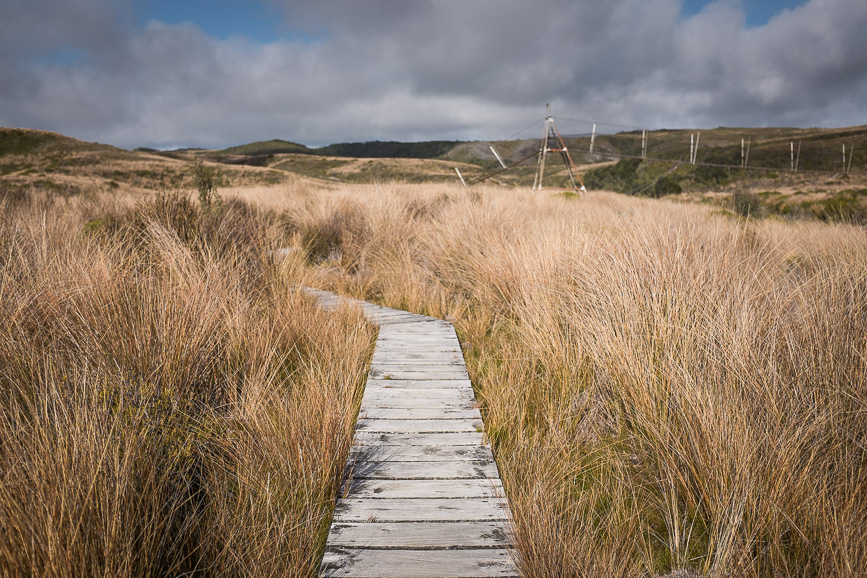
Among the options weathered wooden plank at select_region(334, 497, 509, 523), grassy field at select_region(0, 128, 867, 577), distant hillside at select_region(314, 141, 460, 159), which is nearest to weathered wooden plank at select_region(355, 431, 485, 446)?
grassy field at select_region(0, 128, 867, 577)

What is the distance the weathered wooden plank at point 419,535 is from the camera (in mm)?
1635

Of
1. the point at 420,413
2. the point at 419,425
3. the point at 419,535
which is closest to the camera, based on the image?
the point at 419,535

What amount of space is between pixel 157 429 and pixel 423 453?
119 centimetres

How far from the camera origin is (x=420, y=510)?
5.96 feet

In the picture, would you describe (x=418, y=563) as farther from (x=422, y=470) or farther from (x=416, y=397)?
(x=416, y=397)

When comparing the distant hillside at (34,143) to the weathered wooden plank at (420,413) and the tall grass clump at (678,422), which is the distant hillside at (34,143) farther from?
the tall grass clump at (678,422)

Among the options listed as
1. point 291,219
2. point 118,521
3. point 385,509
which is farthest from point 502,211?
point 118,521

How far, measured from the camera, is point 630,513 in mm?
1870

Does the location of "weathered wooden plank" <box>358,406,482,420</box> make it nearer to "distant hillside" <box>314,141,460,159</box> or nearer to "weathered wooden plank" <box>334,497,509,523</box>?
"weathered wooden plank" <box>334,497,509,523</box>

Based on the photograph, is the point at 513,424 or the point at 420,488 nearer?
the point at 420,488

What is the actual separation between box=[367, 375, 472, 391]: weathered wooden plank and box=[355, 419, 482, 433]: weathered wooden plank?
421 millimetres

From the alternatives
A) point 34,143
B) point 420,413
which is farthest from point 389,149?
point 420,413

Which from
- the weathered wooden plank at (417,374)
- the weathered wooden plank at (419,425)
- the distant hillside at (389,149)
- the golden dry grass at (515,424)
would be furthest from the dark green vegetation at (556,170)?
the distant hillside at (389,149)

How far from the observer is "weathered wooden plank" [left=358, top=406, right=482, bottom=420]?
255 centimetres
